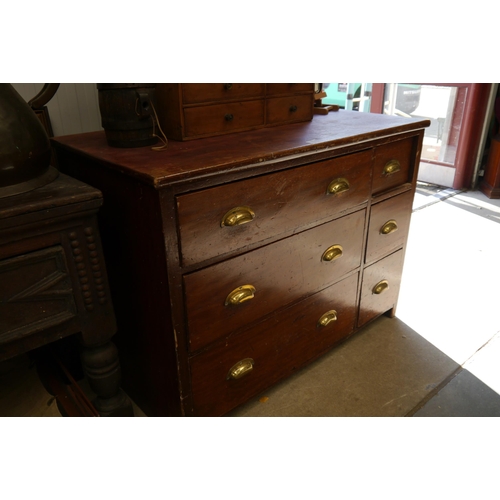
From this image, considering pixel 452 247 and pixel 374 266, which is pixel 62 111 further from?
pixel 452 247

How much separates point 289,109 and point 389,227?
65cm

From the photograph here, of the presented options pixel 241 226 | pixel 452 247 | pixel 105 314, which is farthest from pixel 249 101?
pixel 452 247

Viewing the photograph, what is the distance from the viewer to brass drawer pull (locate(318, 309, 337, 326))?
1.74 meters

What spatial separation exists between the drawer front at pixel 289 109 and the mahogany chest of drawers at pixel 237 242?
0.06 m

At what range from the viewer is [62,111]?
63.7 inches

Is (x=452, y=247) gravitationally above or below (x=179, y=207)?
below

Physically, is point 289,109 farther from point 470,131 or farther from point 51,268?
point 470,131

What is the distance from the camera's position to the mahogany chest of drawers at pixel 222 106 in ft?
4.50

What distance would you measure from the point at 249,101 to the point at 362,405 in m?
1.17

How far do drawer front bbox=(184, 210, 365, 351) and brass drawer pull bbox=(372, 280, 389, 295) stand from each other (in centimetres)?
25

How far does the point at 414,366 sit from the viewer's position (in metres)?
1.86

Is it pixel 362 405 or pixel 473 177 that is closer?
pixel 362 405

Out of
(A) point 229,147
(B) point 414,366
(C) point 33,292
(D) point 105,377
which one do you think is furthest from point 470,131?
(C) point 33,292

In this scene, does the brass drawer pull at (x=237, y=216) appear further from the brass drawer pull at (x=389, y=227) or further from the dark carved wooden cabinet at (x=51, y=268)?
the brass drawer pull at (x=389, y=227)
